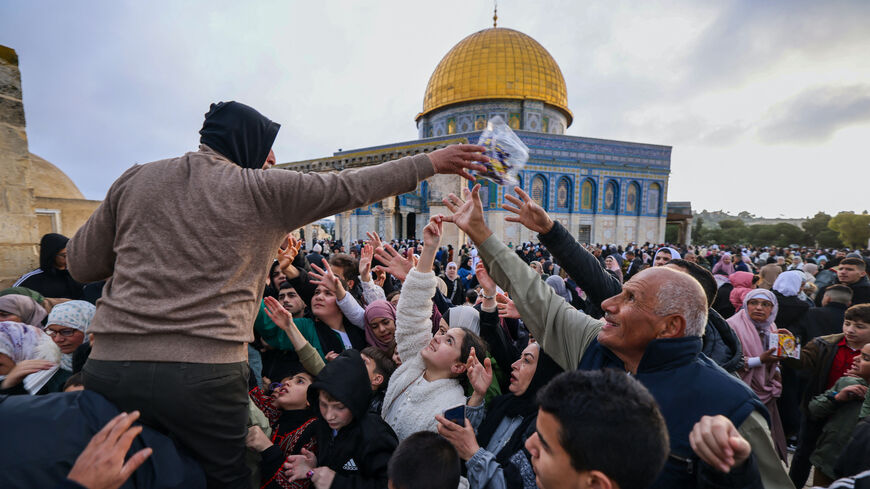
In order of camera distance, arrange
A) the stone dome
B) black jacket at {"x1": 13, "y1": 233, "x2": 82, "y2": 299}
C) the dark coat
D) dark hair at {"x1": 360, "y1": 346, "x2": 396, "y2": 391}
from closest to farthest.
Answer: the dark coat, dark hair at {"x1": 360, "y1": 346, "x2": 396, "y2": 391}, black jacket at {"x1": 13, "y1": 233, "x2": 82, "y2": 299}, the stone dome

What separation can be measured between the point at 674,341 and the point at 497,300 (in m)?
1.99

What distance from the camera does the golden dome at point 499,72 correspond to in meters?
30.5

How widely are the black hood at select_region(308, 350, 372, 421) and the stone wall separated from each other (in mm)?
3824

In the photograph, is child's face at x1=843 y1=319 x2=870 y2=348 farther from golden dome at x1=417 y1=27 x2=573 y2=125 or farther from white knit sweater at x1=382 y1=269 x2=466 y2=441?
golden dome at x1=417 y1=27 x2=573 y2=125

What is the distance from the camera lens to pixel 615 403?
1107mm

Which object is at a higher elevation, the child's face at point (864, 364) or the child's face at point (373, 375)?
the child's face at point (864, 364)

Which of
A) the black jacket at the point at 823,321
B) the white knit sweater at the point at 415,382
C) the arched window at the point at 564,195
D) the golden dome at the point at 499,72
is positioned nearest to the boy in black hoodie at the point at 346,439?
the white knit sweater at the point at 415,382

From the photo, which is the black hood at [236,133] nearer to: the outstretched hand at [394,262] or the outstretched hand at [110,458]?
the outstretched hand at [110,458]

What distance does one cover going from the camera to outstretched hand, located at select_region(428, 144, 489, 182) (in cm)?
171

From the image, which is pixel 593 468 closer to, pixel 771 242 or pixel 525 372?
pixel 525 372

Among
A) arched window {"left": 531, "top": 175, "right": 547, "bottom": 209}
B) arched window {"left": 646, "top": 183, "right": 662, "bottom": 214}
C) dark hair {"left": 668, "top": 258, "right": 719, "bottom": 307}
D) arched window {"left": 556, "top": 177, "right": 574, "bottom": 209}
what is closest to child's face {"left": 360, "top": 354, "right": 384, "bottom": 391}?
dark hair {"left": 668, "top": 258, "right": 719, "bottom": 307}

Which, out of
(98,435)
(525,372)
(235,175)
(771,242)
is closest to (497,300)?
(525,372)

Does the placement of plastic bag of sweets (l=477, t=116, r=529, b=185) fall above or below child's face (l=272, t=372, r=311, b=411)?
above

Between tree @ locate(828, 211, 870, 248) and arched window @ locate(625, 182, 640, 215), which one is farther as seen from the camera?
tree @ locate(828, 211, 870, 248)
